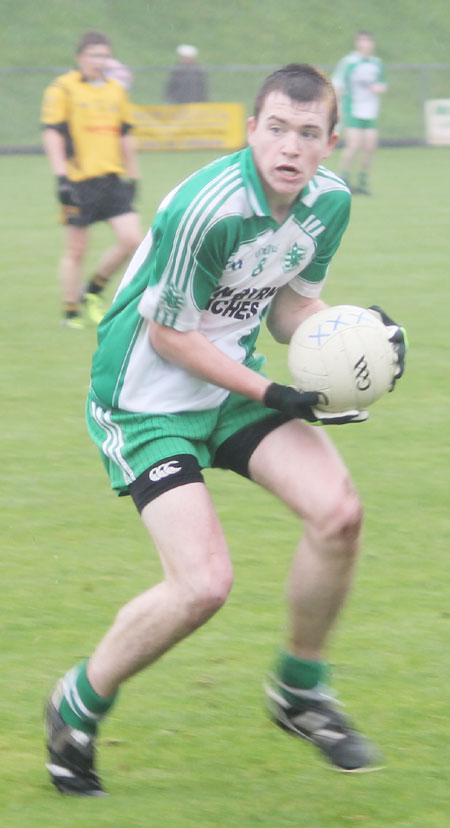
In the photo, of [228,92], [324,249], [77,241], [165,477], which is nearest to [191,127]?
[228,92]

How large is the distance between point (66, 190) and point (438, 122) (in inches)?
794

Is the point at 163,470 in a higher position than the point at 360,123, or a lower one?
higher

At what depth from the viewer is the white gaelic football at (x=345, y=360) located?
3.77 m

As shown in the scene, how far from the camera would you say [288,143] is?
367 cm

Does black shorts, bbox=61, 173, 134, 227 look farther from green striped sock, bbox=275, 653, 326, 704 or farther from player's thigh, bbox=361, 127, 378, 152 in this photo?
player's thigh, bbox=361, 127, 378, 152

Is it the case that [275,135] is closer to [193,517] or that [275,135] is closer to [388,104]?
[193,517]

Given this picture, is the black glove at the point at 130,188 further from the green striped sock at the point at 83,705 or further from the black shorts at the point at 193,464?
the green striped sock at the point at 83,705

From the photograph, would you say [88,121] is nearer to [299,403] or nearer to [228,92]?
[299,403]

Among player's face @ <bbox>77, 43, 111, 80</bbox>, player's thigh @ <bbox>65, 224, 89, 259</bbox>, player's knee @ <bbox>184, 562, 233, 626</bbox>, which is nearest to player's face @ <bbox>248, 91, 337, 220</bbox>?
player's knee @ <bbox>184, 562, 233, 626</bbox>

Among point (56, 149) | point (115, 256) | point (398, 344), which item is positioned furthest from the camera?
point (56, 149)

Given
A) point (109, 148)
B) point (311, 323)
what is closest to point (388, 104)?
point (109, 148)

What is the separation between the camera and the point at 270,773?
3869 mm

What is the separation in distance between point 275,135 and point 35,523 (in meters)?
2.78

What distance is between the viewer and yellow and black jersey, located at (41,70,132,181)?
1065 centimetres
